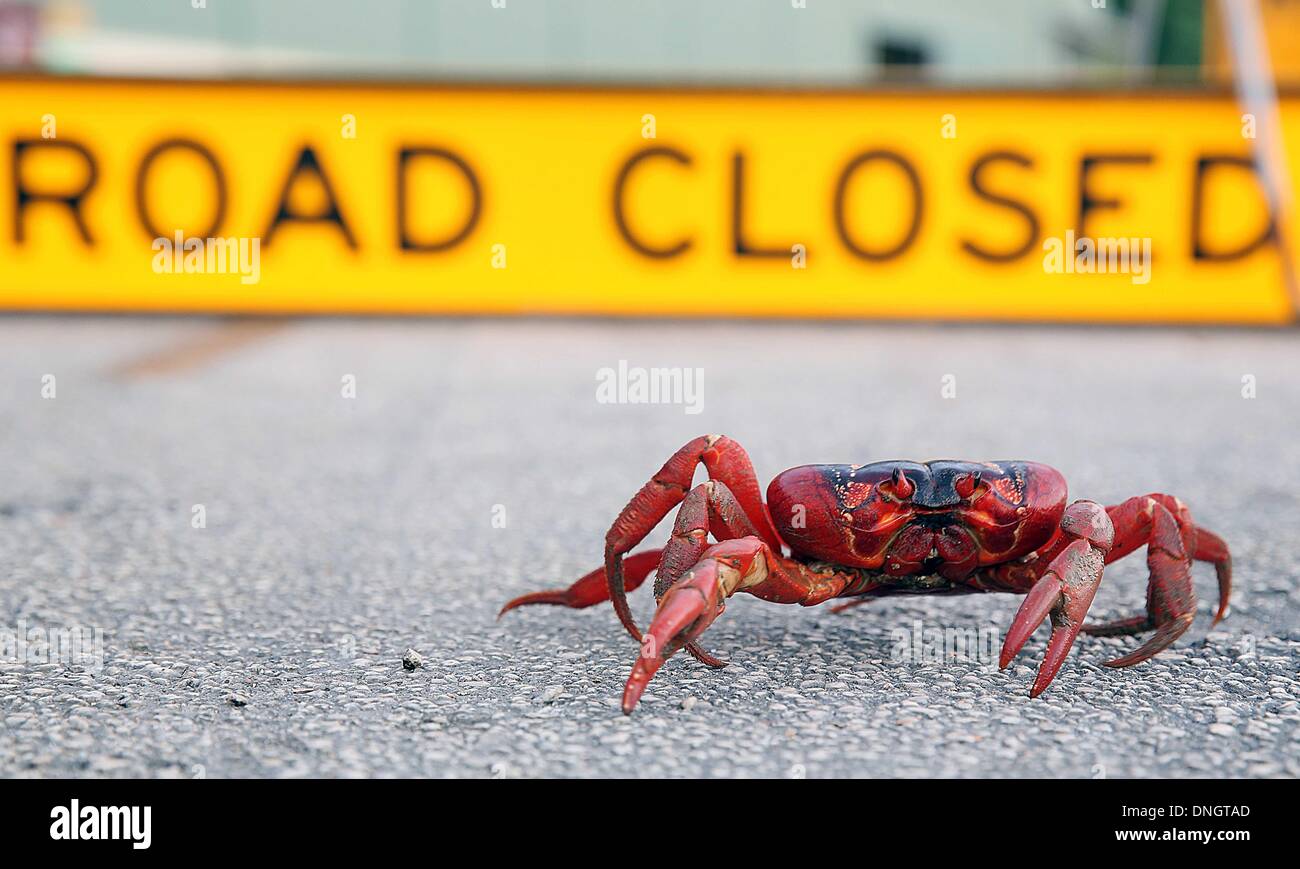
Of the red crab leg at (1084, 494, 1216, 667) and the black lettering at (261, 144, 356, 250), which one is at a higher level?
the black lettering at (261, 144, 356, 250)

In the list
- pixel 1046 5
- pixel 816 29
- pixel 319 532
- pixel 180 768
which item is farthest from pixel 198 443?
pixel 1046 5

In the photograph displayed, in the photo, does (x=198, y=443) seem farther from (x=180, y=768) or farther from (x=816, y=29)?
(x=816, y=29)
